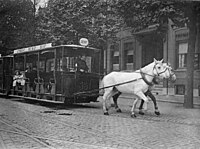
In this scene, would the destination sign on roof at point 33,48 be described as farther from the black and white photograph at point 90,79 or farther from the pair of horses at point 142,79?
the pair of horses at point 142,79

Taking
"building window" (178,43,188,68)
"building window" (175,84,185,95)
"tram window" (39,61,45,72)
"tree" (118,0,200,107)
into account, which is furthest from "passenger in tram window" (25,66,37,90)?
"building window" (175,84,185,95)

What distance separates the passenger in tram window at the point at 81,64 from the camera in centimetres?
1090

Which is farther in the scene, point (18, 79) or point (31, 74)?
point (18, 79)

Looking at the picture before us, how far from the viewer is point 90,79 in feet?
36.1

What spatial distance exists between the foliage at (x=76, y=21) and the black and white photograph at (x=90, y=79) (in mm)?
39

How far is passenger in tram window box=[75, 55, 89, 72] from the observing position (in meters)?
10.9

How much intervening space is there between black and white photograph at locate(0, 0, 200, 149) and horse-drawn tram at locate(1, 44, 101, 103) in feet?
0.10

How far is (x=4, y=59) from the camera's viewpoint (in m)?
15.1

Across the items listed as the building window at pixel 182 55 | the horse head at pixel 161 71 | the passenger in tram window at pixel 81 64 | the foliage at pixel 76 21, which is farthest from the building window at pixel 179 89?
the horse head at pixel 161 71

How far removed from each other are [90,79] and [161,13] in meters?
3.29

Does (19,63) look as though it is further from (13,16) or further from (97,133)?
(97,133)

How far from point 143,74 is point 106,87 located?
3.89 ft

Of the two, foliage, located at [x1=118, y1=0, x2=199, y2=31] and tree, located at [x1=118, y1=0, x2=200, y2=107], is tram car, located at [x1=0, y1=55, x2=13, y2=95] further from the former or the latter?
foliage, located at [x1=118, y1=0, x2=199, y2=31]

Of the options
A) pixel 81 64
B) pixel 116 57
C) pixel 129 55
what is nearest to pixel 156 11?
pixel 81 64
